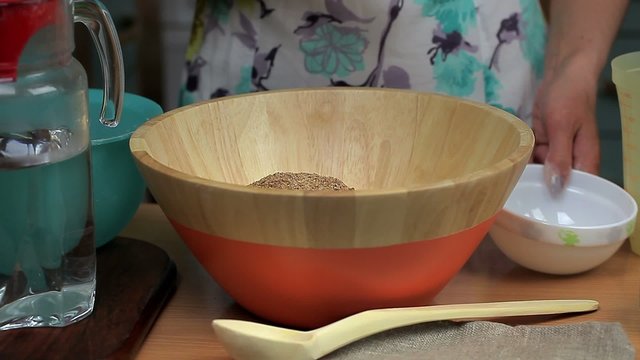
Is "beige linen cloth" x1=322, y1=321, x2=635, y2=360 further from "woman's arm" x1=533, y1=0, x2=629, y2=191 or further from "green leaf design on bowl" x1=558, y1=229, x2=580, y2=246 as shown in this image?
"woman's arm" x1=533, y1=0, x2=629, y2=191

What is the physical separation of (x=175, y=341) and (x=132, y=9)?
1.71 meters

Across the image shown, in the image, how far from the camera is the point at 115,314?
612 mm

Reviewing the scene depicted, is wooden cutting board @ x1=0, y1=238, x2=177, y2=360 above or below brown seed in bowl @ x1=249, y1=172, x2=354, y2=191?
below

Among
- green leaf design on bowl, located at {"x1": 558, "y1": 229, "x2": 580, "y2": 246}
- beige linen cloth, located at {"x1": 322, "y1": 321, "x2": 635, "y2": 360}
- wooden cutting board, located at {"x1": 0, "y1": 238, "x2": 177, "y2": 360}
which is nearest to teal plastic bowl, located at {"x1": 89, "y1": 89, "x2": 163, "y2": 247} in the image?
wooden cutting board, located at {"x1": 0, "y1": 238, "x2": 177, "y2": 360}

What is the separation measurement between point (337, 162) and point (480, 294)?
0.19m

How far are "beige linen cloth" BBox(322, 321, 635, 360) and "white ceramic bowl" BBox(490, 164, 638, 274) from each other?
93 millimetres

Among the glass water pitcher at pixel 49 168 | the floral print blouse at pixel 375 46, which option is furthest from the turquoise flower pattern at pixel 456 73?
the glass water pitcher at pixel 49 168

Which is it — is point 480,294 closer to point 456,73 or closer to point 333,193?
point 333,193

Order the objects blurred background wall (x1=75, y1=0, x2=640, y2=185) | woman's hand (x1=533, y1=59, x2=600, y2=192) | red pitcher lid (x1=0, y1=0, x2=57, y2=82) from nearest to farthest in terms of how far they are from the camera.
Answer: red pitcher lid (x1=0, y1=0, x2=57, y2=82) → woman's hand (x1=533, y1=59, x2=600, y2=192) → blurred background wall (x1=75, y1=0, x2=640, y2=185)

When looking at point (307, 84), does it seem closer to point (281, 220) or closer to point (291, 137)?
point (291, 137)

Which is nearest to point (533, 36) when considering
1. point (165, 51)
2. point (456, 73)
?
point (456, 73)

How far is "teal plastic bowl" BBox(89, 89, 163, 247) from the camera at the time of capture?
0.67 meters

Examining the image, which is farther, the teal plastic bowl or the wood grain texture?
the teal plastic bowl

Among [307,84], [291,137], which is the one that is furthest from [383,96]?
[307,84]
